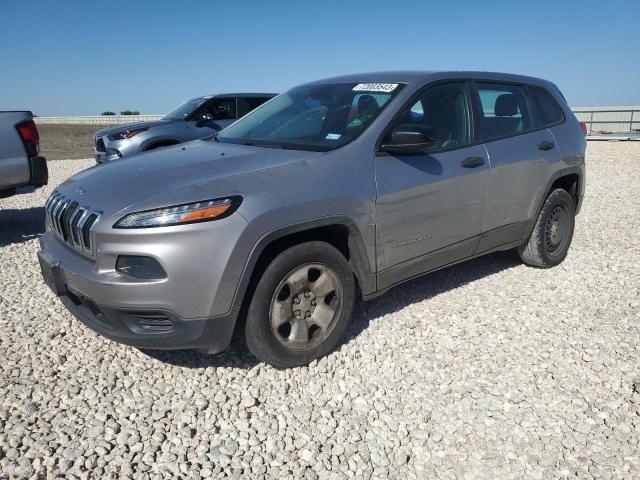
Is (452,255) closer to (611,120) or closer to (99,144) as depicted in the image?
(99,144)

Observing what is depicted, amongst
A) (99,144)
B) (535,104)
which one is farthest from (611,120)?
(535,104)

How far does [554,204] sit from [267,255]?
313 cm

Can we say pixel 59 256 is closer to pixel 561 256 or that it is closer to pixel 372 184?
Result: pixel 372 184

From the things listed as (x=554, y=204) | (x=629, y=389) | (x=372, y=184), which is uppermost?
(x=372, y=184)

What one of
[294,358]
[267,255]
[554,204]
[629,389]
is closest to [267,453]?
[294,358]

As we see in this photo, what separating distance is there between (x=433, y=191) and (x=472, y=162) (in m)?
0.51

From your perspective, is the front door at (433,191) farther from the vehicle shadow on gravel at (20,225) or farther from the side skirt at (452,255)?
the vehicle shadow on gravel at (20,225)

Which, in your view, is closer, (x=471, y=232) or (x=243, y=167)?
(x=243, y=167)

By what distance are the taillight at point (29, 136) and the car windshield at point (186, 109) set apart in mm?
4180

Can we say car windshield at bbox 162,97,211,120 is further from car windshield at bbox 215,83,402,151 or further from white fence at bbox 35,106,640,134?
white fence at bbox 35,106,640,134

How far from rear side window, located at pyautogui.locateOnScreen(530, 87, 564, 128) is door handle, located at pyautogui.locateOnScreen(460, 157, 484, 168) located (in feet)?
3.53

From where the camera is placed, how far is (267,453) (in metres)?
2.61

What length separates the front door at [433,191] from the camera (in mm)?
3512

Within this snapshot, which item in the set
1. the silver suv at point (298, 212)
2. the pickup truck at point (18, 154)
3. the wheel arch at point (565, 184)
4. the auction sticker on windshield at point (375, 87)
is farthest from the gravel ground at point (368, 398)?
the pickup truck at point (18, 154)
